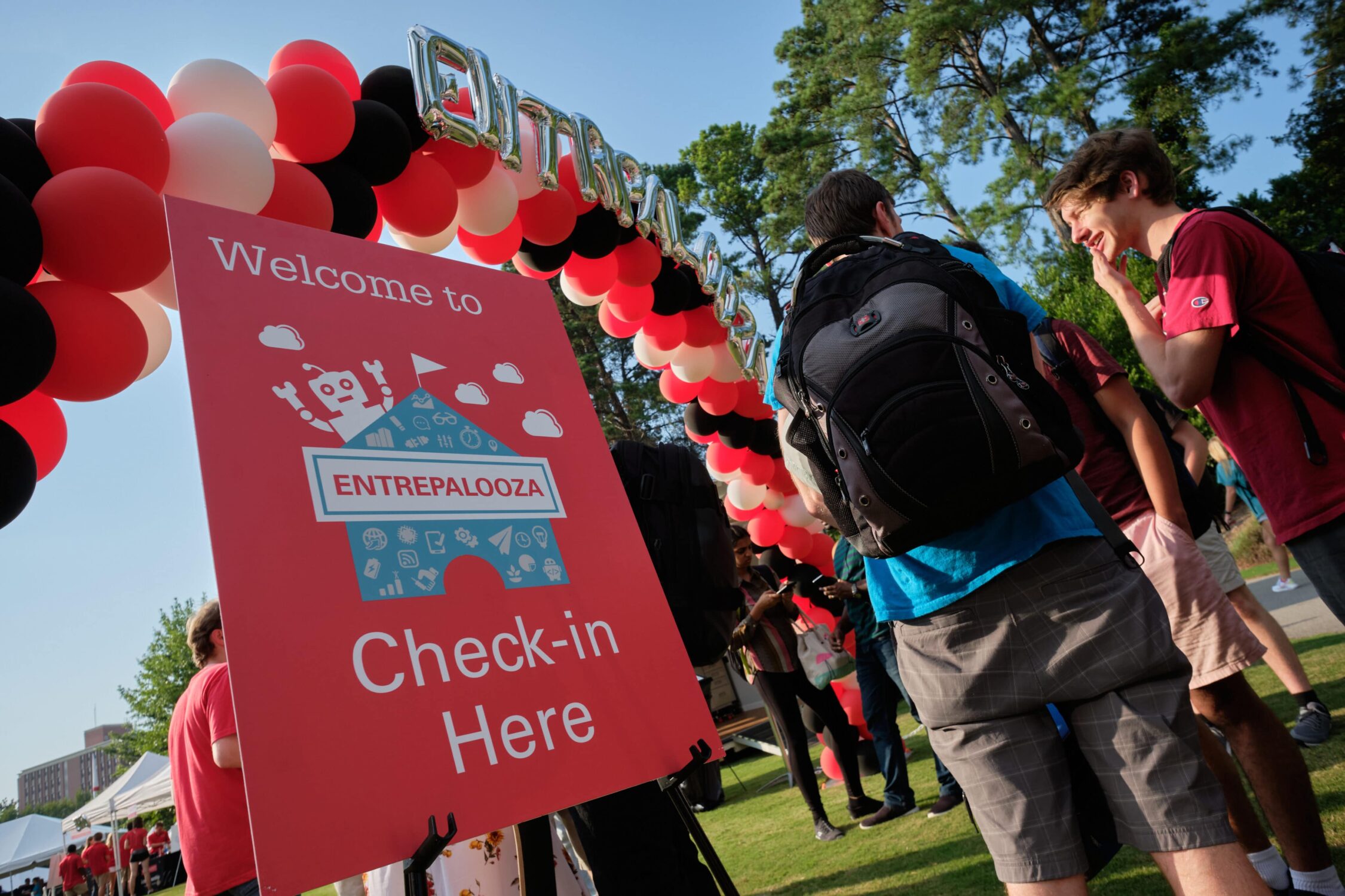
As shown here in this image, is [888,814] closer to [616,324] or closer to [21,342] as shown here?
[616,324]

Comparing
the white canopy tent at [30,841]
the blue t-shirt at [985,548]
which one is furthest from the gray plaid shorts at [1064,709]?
the white canopy tent at [30,841]

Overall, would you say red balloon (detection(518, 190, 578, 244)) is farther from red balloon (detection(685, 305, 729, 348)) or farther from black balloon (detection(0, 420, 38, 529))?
black balloon (detection(0, 420, 38, 529))

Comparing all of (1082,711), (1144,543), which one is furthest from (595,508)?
(1144,543)

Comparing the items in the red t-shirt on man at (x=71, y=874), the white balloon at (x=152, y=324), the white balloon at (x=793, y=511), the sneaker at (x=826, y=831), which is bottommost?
the sneaker at (x=826, y=831)

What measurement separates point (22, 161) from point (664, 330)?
245 cm

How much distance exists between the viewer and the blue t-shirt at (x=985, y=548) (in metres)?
1.43

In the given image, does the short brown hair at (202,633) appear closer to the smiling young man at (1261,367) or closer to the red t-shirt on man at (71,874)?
the smiling young man at (1261,367)

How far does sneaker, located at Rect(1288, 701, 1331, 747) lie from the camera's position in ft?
9.81

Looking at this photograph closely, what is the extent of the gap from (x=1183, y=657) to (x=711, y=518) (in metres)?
1.52

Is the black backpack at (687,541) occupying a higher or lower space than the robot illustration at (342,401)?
lower

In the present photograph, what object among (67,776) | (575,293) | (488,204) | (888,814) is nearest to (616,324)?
(575,293)

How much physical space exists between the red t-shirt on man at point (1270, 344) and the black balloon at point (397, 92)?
82.6 inches

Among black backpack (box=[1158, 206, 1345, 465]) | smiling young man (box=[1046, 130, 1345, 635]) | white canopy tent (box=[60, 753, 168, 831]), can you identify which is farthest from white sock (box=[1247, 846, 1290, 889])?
white canopy tent (box=[60, 753, 168, 831])

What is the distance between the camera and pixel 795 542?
5129 millimetres
